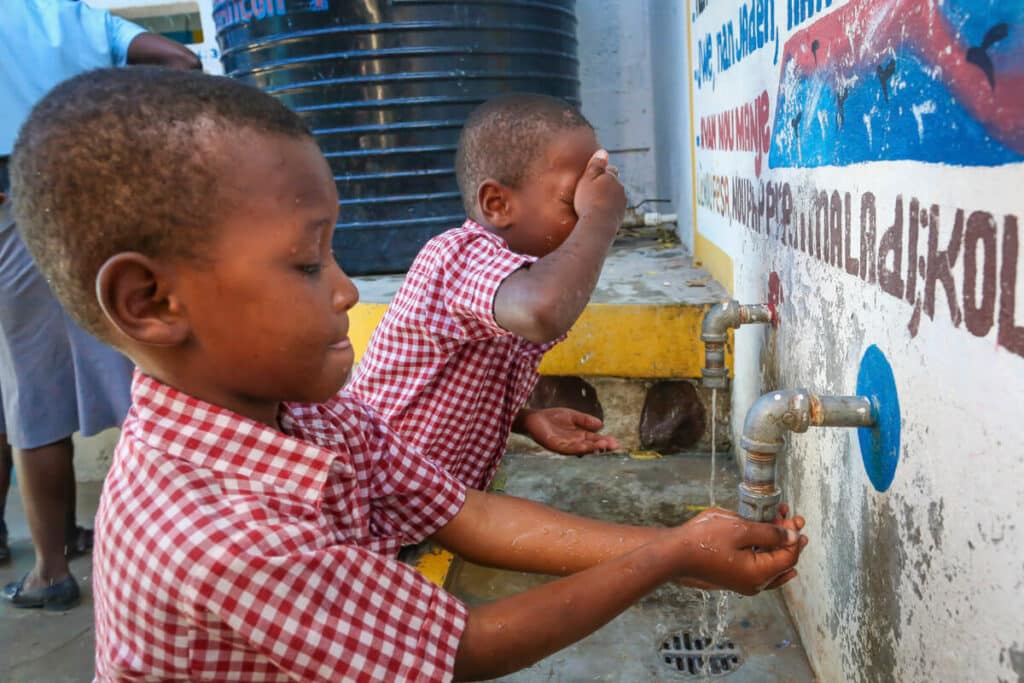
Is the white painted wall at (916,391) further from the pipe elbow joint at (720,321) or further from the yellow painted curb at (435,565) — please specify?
the yellow painted curb at (435,565)

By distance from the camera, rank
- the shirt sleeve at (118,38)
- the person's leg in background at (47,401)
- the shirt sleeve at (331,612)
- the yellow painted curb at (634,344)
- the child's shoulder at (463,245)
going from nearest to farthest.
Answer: the shirt sleeve at (331,612) < the child's shoulder at (463,245) < the person's leg in background at (47,401) < the shirt sleeve at (118,38) < the yellow painted curb at (634,344)

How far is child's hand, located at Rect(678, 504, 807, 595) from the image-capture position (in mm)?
1112

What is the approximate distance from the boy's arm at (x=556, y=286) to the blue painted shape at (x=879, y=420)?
55 centimetres

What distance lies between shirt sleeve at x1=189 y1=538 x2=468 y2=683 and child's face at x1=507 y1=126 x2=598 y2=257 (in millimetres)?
1130

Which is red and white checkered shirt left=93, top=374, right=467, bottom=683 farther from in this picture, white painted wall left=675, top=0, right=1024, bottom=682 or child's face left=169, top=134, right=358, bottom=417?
white painted wall left=675, top=0, right=1024, bottom=682

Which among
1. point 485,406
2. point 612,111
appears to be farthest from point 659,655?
point 612,111

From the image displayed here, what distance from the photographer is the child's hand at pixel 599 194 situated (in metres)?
1.83

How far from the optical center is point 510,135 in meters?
1.98

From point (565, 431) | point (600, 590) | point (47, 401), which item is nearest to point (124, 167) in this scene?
point (600, 590)

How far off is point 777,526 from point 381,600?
0.63 metres

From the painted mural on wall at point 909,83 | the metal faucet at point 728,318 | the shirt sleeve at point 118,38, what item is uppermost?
the shirt sleeve at point 118,38

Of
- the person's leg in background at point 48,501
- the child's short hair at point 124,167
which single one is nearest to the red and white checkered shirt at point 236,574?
the child's short hair at point 124,167

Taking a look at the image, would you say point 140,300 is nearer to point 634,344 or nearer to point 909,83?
point 909,83

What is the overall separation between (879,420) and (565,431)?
91cm
